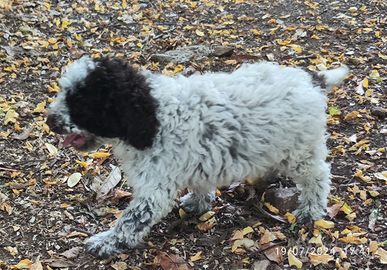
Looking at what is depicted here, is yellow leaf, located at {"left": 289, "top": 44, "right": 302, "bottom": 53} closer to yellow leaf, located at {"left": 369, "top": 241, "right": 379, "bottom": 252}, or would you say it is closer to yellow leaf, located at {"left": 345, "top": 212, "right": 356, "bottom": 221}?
yellow leaf, located at {"left": 345, "top": 212, "right": 356, "bottom": 221}

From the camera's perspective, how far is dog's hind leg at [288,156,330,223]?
385 centimetres

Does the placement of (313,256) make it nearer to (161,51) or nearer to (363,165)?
(363,165)

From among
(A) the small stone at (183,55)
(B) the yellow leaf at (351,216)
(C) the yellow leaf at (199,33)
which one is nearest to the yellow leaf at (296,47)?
(A) the small stone at (183,55)

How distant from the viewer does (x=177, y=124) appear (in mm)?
3320

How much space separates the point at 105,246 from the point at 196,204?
3.37 ft

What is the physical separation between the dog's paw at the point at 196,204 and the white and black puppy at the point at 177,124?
0.58m

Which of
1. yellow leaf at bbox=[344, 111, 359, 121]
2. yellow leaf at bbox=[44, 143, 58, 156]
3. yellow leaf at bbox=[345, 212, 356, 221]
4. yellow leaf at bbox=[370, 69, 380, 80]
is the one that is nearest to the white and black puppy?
yellow leaf at bbox=[345, 212, 356, 221]

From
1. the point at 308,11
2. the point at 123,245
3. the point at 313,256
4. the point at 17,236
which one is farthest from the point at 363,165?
the point at 308,11

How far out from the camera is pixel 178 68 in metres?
6.46

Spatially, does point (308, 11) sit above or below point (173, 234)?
above

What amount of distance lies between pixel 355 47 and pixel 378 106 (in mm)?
1898

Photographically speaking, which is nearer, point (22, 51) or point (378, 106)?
point (378, 106)

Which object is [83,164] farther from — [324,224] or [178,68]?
[324,224]

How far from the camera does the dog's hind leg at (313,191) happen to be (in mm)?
3854
